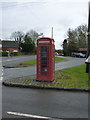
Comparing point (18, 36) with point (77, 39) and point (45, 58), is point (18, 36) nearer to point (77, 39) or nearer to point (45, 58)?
point (77, 39)

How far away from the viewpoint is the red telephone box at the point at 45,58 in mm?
8023

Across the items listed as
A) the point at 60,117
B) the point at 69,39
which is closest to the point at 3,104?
the point at 60,117

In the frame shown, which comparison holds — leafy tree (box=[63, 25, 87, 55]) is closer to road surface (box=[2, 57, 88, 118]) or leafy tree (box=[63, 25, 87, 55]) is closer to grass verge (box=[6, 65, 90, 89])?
grass verge (box=[6, 65, 90, 89])

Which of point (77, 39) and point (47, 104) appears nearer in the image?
point (47, 104)

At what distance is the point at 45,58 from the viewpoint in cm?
815

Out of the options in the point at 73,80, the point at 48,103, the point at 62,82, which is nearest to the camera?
the point at 48,103

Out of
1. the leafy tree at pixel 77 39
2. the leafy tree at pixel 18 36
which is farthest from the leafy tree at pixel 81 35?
the leafy tree at pixel 18 36

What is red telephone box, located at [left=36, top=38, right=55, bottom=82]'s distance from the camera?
26.3 ft

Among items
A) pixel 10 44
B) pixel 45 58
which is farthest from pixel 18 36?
pixel 45 58

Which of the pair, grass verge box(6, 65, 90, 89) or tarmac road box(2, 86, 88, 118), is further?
grass verge box(6, 65, 90, 89)

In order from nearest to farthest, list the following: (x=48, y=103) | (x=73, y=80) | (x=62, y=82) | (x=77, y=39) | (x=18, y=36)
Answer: (x=48, y=103)
(x=62, y=82)
(x=73, y=80)
(x=77, y=39)
(x=18, y=36)

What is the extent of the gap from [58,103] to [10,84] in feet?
10.9

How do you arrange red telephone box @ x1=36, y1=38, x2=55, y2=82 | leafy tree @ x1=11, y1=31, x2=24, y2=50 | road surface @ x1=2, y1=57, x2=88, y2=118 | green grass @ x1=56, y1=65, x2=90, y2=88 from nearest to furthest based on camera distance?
road surface @ x1=2, y1=57, x2=88, y2=118, green grass @ x1=56, y1=65, x2=90, y2=88, red telephone box @ x1=36, y1=38, x2=55, y2=82, leafy tree @ x1=11, y1=31, x2=24, y2=50

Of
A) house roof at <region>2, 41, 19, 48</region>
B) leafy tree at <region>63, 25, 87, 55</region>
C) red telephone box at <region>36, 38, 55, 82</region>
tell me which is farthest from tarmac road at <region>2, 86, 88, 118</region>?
house roof at <region>2, 41, 19, 48</region>
